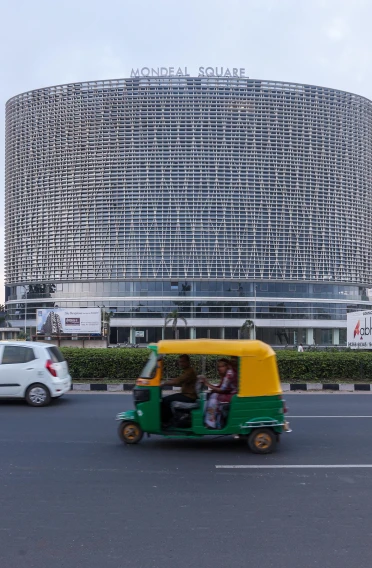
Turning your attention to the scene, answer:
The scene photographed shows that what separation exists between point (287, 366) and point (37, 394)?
8.61 metres

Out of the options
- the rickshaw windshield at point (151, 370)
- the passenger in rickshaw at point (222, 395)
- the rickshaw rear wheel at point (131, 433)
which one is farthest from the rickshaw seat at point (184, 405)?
the rickshaw rear wheel at point (131, 433)

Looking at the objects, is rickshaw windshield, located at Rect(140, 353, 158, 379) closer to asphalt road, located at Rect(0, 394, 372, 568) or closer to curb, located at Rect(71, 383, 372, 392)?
asphalt road, located at Rect(0, 394, 372, 568)

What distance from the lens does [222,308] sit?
6819 cm

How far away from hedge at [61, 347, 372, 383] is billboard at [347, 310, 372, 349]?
26.0 ft

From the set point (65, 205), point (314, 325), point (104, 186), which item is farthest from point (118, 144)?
point (314, 325)

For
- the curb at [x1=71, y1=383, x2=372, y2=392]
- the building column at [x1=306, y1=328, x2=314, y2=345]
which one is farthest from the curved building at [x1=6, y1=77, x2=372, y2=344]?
the curb at [x1=71, y1=383, x2=372, y2=392]

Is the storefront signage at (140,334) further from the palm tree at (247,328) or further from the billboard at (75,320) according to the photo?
the billboard at (75,320)

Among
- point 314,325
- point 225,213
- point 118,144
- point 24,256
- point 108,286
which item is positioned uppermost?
point 118,144

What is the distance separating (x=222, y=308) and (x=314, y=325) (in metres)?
12.6

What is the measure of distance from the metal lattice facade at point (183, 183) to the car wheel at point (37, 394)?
55009 mm

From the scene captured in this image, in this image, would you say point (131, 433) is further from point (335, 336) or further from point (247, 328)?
point (335, 336)

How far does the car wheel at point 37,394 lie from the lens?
12.2m

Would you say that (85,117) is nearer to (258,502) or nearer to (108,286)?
(108,286)

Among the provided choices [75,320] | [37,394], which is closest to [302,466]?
[37,394]
